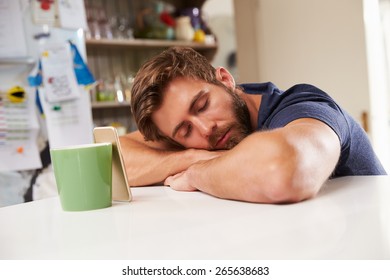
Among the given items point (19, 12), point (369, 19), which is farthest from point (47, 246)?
point (369, 19)

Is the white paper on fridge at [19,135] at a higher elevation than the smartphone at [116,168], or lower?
lower

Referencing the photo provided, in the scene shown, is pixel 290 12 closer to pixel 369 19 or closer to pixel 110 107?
pixel 369 19

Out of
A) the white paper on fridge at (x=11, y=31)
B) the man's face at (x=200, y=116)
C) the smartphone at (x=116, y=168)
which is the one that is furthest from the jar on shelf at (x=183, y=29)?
the smartphone at (x=116, y=168)

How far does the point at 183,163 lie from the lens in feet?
3.20

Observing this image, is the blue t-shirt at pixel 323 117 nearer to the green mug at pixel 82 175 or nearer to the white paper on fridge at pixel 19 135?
the green mug at pixel 82 175

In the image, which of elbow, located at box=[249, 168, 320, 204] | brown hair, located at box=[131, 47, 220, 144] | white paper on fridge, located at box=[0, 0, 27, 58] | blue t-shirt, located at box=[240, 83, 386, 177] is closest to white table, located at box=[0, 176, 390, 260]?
elbow, located at box=[249, 168, 320, 204]

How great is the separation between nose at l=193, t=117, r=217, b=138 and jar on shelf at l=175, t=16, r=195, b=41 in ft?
7.43

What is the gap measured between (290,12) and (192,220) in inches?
108

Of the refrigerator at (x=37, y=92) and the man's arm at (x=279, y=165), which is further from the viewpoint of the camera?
the refrigerator at (x=37, y=92)

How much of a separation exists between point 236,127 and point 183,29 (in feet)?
7.37

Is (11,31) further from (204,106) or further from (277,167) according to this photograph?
(277,167)

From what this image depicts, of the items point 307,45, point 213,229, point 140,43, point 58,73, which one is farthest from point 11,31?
point 213,229

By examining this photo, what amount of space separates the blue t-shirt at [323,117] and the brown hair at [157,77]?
15 cm

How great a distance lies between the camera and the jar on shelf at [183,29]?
10.3 feet
